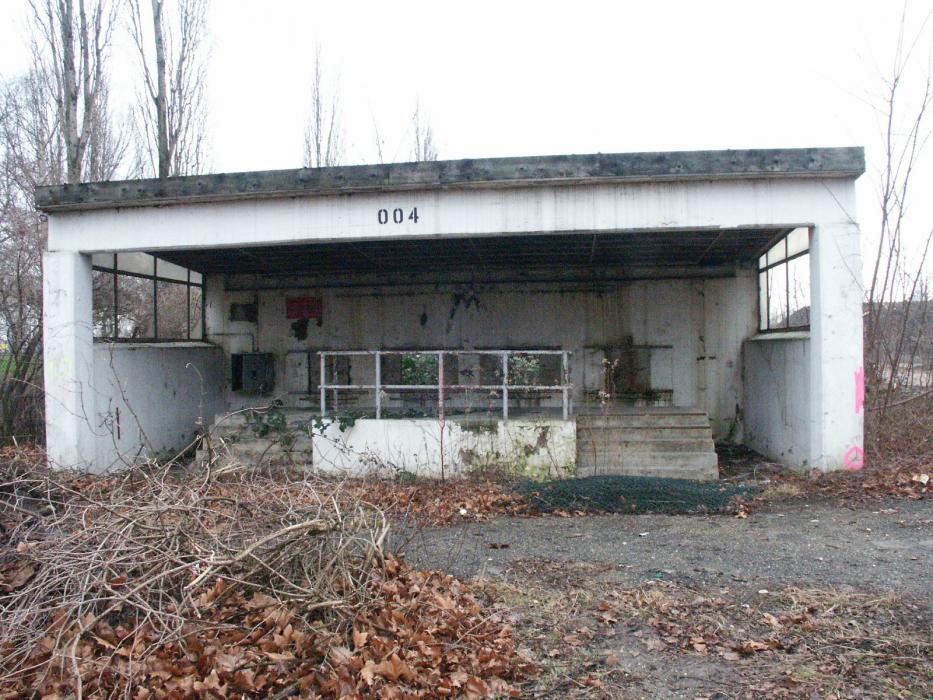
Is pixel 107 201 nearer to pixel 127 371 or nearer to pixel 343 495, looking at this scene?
pixel 127 371

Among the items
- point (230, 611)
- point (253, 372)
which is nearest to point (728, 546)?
point (230, 611)

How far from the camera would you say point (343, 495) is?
5734mm

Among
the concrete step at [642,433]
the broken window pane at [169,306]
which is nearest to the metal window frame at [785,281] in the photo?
the concrete step at [642,433]

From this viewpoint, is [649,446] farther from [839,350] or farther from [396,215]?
[396,215]

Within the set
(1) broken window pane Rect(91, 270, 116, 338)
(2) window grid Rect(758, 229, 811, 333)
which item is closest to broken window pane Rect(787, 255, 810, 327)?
(2) window grid Rect(758, 229, 811, 333)

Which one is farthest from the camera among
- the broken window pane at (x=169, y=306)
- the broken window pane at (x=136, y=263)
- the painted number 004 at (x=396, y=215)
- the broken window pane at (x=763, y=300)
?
the broken window pane at (x=169, y=306)

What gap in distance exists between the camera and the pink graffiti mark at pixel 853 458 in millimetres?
9336

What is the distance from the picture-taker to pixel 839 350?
9.35 metres

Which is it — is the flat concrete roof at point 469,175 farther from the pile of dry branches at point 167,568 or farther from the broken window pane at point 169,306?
the broken window pane at point 169,306

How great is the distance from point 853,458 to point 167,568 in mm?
8521

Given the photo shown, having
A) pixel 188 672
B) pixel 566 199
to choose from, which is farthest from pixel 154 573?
A: pixel 566 199

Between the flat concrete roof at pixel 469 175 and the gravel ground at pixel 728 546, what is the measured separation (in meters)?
4.38

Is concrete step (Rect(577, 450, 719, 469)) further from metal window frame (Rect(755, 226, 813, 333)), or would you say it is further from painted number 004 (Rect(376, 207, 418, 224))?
painted number 004 (Rect(376, 207, 418, 224))

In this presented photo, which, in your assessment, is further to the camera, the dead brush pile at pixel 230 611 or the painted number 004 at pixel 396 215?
the painted number 004 at pixel 396 215
